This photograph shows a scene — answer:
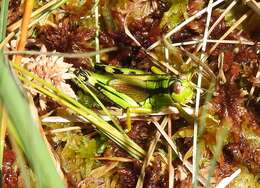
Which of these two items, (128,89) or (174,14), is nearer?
(128,89)

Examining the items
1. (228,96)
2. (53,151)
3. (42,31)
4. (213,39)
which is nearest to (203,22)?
(213,39)

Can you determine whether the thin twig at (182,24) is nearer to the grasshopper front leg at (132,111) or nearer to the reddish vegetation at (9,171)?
the grasshopper front leg at (132,111)

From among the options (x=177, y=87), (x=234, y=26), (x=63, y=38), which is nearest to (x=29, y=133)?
(x=177, y=87)

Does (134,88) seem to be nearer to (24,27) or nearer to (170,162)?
(170,162)

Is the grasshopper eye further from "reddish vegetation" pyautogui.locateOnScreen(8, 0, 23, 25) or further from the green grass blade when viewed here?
the green grass blade

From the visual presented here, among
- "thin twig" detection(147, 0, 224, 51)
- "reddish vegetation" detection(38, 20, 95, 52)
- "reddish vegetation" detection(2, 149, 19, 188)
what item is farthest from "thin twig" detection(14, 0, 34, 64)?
"thin twig" detection(147, 0, 224, 51)

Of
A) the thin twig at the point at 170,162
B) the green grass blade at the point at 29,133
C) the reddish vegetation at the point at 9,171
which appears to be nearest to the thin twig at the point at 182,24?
the thin twig at the point at 170,162

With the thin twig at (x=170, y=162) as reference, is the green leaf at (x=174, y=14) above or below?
above
